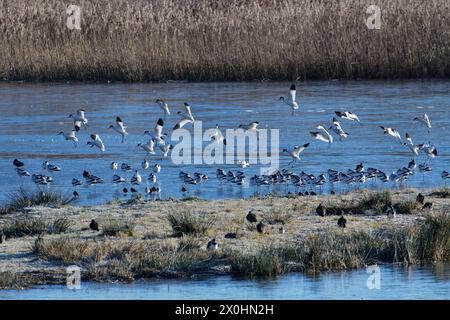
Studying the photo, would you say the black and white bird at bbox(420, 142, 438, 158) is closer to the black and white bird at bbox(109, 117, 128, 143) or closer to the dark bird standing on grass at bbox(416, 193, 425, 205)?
the dark bird standing on grass at bbox(416, 193, 425, 205)

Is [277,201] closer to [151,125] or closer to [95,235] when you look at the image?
[95,235]

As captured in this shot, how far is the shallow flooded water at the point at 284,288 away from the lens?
9.13 meters

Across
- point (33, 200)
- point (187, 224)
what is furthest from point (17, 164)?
point (187, 224)

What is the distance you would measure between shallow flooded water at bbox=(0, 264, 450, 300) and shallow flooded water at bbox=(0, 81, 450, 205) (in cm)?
421

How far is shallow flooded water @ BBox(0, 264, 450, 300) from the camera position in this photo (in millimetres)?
9133

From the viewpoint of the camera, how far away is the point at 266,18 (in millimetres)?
26250

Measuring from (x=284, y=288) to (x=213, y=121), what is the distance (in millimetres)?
10157

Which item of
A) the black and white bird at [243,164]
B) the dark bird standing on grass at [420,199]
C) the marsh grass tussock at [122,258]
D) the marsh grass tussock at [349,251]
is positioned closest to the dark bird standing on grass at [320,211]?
the dark bird standing on grass at [420,199]

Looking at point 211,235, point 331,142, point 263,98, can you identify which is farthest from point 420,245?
point 263,98

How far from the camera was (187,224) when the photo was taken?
11.0 meters

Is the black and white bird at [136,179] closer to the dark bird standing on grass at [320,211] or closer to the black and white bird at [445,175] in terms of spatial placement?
the dark bird standing on grass at [320,211]

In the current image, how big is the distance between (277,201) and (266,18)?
13870 millimetres

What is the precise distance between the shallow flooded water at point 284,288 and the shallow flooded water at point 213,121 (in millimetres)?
4209

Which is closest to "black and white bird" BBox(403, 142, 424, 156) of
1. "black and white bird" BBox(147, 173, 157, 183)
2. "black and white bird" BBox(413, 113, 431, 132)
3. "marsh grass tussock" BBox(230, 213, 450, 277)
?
"black and white bird" BBox(413, 113, 431, 132)
